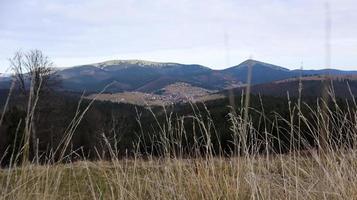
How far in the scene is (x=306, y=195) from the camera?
222cm

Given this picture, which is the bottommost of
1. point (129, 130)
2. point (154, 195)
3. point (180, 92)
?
point (129, 130)

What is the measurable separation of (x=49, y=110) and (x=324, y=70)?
82.4ft

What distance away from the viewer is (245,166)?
2.75 meters

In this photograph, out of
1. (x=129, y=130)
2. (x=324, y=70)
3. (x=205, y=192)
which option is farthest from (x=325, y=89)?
(x=129, y=130)

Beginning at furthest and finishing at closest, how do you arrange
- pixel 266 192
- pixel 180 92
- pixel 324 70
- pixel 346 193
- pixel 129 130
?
pixel 129 130, pixel 180 92, pixel 324 70, pixel 266 192, pixel 346 193

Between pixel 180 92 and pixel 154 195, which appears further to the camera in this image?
pixel 180 92

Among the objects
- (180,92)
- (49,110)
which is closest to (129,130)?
(49,110)

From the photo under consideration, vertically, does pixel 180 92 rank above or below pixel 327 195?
above

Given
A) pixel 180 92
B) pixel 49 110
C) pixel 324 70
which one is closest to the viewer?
pixel 324 70

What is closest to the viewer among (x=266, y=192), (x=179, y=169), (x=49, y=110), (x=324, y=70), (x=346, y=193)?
(x=346, y=193)

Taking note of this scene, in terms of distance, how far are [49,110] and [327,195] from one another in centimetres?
2545

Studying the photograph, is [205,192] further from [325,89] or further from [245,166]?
[325,89]

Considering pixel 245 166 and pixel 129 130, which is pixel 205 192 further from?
pixel 129 130

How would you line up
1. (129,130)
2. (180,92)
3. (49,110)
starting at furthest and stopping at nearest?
(129,130) → (49,110) → (180,92)
